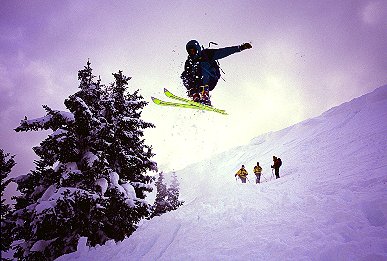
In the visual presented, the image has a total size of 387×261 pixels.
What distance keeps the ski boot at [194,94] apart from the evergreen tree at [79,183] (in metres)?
3.53

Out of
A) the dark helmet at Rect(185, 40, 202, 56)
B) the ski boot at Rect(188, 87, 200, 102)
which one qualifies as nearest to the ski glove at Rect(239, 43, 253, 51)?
the dark helmet at Rect(185, 40, 202, 56)

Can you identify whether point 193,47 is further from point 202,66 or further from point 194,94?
point 194,94

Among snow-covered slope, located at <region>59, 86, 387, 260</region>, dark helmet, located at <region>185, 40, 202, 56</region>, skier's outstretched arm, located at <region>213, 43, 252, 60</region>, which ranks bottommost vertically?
snow-covered slope, located at <region>59, 86, 387, 260</region>

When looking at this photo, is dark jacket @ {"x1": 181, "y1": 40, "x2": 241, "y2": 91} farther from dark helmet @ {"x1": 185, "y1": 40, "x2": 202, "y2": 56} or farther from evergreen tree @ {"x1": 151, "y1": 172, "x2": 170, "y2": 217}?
evergreen tree @ {"x1": 151, "y1": 172, "x2": 170, "y2": 217}

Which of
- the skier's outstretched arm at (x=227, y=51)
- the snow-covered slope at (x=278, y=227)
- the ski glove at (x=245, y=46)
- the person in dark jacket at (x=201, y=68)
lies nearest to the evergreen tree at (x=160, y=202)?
the person in dark jacket at (x=201, y=68)

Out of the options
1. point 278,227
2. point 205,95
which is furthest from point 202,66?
point 278,227

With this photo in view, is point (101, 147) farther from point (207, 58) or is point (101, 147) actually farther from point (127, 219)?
point (207, 58)

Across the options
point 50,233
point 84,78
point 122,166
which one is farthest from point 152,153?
point 50,233

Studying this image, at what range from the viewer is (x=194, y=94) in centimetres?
1356

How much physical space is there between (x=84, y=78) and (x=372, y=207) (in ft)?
38.7

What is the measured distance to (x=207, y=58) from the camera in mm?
12234

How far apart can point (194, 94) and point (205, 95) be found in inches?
28.1

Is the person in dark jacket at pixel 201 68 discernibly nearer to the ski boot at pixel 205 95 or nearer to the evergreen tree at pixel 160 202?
the ski boot at pixel 205 95

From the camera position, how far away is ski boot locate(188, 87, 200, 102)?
43.6 feet
